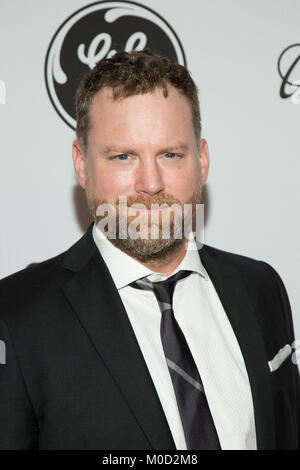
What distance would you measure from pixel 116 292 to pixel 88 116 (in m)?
0.51

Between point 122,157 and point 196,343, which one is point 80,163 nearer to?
point 122,157

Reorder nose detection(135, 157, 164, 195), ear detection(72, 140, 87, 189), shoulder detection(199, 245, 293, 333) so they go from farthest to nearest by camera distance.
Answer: shoulder detection(199, 245, 293, 333)
ear detection(72, 140, 87, 189)
nose detection(135, 157, 164, 195)

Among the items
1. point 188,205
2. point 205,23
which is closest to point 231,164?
point 205,23

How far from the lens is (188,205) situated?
5.21 ft

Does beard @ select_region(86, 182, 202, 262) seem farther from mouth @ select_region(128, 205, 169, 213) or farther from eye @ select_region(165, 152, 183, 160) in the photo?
eye @ select_region(165, 152, 183, 160)

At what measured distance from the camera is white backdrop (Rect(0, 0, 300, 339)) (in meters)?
2.09

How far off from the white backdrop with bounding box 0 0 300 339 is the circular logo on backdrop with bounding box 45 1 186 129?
1.4 inches

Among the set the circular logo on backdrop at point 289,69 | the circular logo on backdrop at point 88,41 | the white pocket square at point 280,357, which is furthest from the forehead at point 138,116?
the circular logo on backdrop at point 289,69

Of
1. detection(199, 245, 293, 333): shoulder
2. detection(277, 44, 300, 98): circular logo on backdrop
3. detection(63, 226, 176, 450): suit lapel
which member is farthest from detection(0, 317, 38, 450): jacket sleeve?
detection(277, 44, 300, 98): circular logo on backdrop

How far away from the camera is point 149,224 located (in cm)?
155

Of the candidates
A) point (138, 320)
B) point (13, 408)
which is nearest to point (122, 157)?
point (138, 320)

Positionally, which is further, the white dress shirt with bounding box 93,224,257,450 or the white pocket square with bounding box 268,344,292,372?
the white pocket square with bounding box 268,344,292,372

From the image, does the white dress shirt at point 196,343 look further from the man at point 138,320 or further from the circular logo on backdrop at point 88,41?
the circular logo on backdrop at point 88,41
